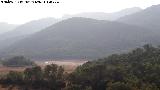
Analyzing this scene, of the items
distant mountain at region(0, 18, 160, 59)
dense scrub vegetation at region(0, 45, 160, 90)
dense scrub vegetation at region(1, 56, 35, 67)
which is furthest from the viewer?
distant mountain at region(0, 18, 160, 59)

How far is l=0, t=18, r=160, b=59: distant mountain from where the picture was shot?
5285 inches

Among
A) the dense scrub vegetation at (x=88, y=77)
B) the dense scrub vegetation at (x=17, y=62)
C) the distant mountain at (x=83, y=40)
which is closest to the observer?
the dense scrub vegetation at (x=88, y=77)

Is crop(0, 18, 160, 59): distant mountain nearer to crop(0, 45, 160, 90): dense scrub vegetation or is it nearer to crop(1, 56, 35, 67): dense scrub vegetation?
crop(1, 56, 35, 67): dense scrub vegetation

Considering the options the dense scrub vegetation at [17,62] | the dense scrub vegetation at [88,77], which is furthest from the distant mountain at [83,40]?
the dense scrub vegetation at [88,77]

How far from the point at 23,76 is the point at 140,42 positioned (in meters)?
88.2

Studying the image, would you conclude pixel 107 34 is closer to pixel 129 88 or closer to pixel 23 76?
pixel 23 76

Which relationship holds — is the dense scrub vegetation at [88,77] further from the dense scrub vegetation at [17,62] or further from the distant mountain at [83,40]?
the distant mountain at [83,40]

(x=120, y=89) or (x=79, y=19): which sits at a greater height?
(x=79, y=19)

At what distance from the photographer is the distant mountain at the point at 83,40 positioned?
5285 inches

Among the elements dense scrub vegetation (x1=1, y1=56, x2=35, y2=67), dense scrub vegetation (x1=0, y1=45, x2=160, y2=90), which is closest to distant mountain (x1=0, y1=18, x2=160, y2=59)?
dense scrub vegetation (x1=1, y1=56, x2=35, y2=67)

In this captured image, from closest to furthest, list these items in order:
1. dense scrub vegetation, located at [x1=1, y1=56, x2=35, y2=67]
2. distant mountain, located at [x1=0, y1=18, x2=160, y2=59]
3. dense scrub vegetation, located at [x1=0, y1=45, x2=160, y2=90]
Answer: dense scrub vegetation, located at [x1=0, y1=45, x2=160, y2=90], dense scrub vegetation, located at [x1=1, y1=56, x2=35, y2=67], distant mountain, located at [x1=0, y1=18, x2=160, y2=59]

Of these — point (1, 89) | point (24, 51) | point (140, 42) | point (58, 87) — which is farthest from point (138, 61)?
point (24, 51)

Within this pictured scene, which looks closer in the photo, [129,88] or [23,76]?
[129,88]

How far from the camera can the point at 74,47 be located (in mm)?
140250
